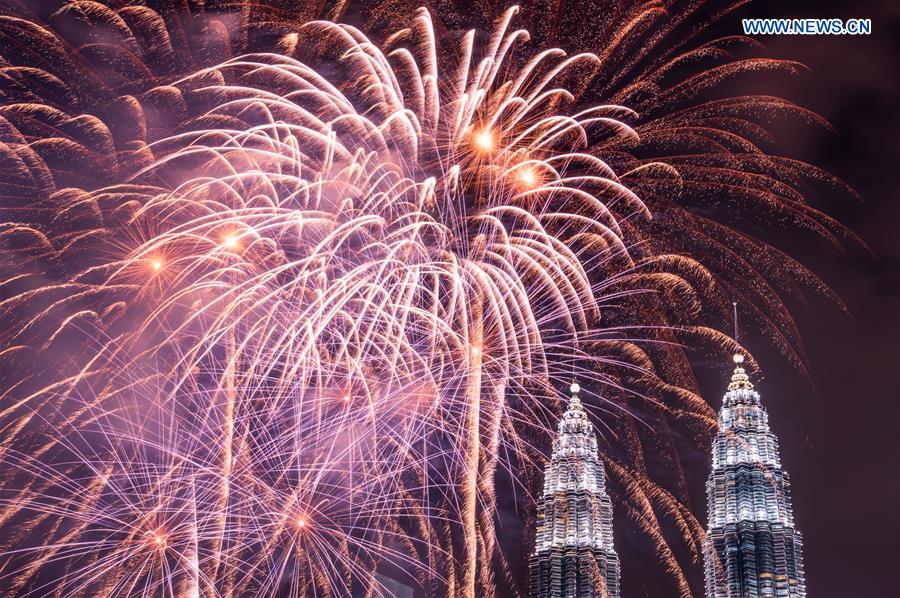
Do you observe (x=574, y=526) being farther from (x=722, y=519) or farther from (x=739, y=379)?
(x=739, y=379)

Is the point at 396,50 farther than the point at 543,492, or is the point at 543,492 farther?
the point at 543,492

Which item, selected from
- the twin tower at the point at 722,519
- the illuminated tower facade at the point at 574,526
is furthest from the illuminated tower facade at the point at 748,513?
the illuminated tower facade at the point at 574,526

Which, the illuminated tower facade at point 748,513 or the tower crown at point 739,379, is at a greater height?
the tower crown at point 739,379

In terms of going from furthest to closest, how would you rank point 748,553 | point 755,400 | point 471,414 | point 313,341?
point 755,400 → point 748,553 → point 471,414 → point 313,341

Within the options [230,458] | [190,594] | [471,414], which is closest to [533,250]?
[471,414]

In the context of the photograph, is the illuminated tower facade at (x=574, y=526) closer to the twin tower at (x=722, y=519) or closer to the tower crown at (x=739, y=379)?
the twin tower at (x=722, y=519)

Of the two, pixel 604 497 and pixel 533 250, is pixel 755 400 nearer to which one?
pixel 604 497
